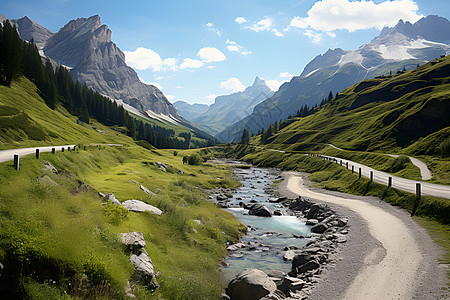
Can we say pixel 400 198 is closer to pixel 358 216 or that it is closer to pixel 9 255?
pixel 358 216

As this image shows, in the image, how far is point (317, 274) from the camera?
16.8m

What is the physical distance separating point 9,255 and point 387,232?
2667 centimetres

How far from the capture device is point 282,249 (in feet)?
81.6

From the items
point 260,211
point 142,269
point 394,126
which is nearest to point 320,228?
point 260,211

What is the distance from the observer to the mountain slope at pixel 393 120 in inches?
3329

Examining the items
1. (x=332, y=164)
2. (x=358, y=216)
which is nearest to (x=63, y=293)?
(x=358, y=216)

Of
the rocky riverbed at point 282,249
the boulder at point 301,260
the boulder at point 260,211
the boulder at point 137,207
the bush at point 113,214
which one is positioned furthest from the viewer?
the boulder at point 260,211

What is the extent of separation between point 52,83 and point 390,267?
146 m

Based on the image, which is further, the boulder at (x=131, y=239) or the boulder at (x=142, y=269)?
the boulder at (x=131, y=239)

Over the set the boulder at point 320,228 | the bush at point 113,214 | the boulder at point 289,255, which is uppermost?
the bush at point 113,214

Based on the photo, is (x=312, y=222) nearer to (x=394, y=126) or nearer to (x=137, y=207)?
(x=137, y=207)

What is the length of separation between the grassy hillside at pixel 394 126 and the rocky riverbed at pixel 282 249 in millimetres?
23018

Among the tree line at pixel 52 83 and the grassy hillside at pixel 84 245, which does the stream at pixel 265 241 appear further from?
the tree line at pixel 52 83

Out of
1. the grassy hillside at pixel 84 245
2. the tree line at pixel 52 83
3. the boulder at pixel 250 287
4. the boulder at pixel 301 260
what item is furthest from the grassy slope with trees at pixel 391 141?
the tree line at pixel 52 83
